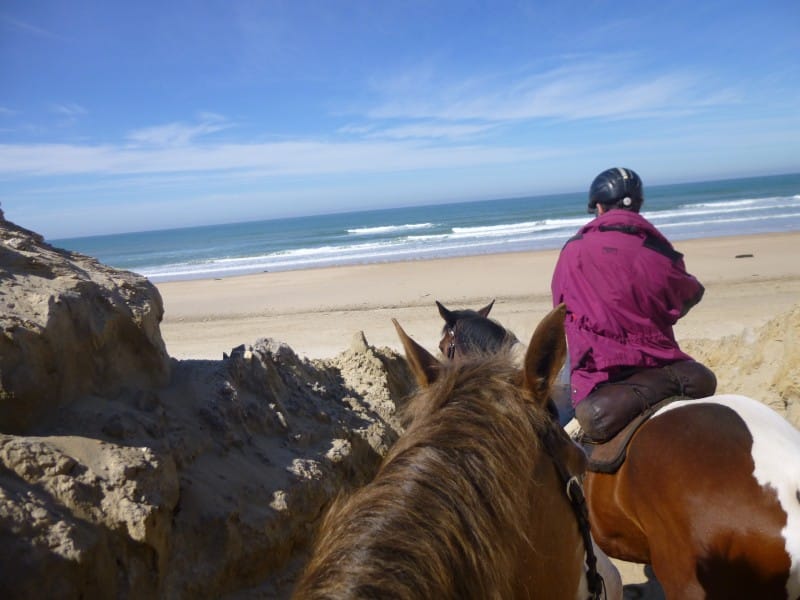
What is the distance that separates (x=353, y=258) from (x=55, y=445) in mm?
29120

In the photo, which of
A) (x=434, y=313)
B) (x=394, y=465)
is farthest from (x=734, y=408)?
(x=434, y=313)

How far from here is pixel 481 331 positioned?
11.4 feet

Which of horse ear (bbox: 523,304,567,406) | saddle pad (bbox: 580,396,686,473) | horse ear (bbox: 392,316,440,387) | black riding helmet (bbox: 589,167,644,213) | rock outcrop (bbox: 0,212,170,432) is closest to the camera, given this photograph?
horse ear (bbox: 523,304,567,406)

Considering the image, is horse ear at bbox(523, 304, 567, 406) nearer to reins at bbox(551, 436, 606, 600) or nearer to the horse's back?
reins at bbox(551, 436, 606, 600)

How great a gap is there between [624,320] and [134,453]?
2588 millimetres

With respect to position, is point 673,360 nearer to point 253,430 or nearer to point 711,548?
point 711,548

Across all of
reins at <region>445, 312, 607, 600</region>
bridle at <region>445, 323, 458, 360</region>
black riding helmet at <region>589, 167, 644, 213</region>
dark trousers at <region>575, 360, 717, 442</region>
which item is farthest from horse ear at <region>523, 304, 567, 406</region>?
black riding helmet at <region>589, 167, 644, 213</region>

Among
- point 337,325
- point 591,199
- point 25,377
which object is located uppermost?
point 591,199

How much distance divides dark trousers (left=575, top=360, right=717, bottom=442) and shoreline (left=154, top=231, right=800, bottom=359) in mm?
6630

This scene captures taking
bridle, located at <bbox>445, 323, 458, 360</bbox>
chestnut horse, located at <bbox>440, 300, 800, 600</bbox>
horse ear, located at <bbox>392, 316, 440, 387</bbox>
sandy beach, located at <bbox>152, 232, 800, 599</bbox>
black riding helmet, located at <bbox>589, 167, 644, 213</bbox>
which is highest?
black riding helmet, located at <bbox>589, 167, 644, 213</bbox>

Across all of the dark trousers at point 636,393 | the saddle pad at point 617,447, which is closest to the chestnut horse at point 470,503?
the saddle pad at point 617,447

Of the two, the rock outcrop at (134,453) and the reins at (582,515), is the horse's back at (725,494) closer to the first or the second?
the reins at (582,515)

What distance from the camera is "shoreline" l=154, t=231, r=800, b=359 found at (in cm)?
1094

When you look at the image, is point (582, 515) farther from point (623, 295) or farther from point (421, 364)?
point (623, 295)
